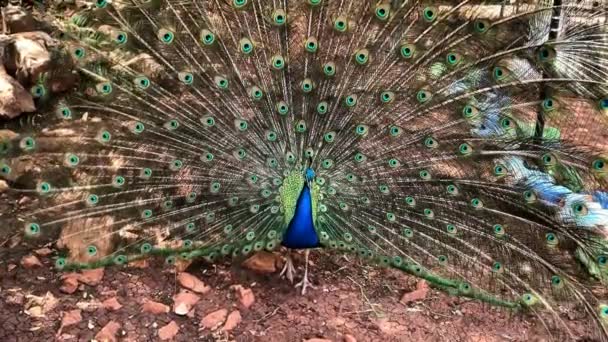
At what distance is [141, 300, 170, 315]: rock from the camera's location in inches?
131

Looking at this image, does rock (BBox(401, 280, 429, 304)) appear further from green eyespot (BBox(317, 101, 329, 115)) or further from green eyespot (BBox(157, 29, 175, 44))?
green eyespot (BBox(157, 29, 175, 44))

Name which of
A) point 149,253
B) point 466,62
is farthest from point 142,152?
point 466,62

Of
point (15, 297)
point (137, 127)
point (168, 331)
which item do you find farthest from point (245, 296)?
point (15, 297)

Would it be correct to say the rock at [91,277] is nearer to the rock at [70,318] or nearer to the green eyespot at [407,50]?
the rock at [70,318]

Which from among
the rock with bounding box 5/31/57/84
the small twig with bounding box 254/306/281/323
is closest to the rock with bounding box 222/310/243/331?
the small twig with bounding box 254/306/281/323

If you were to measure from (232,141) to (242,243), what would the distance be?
0.61 meters

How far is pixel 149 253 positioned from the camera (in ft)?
10.0

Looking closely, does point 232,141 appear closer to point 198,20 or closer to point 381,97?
point 198,20

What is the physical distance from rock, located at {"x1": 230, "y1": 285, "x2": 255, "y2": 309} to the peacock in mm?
448

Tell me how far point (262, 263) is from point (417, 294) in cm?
106

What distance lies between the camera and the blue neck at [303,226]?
10.5ft

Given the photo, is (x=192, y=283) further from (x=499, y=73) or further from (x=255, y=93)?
(x=499, y=73)

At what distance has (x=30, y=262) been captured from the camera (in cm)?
345

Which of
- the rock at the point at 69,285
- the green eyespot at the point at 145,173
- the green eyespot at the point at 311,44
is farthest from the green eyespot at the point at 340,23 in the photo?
the rock at the point at 69,285
